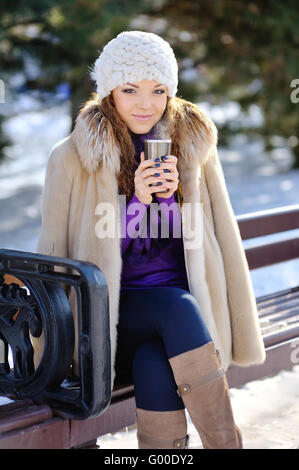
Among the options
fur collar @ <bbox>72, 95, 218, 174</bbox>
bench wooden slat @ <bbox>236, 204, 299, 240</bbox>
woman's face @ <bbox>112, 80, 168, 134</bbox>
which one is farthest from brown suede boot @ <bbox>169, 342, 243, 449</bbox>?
bench wooden slat @ <bbox>236, 204, 299, 240</bbox>

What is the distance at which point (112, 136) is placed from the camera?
2748mm

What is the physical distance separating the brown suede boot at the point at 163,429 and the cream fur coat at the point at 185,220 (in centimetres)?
23

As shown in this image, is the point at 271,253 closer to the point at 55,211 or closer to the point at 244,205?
the point at 55,211

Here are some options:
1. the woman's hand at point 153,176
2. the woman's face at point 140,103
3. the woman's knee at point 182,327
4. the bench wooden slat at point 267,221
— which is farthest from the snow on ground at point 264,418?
the woman's face at point 140,103

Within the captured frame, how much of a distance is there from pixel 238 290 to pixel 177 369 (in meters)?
0.56

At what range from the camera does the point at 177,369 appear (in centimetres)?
247

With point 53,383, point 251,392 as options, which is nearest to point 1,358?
point 53,383

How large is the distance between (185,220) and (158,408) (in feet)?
2.26

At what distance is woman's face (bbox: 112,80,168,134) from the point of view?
2785 millimetres

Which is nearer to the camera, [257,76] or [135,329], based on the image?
[135,329]

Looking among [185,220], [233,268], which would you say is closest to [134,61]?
[185,220]

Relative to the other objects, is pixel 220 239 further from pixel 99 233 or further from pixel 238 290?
pixel 99 233

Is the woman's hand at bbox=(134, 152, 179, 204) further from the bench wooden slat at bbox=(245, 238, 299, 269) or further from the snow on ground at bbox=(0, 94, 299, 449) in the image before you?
the bench wooden slat at bbox=(245, 238, 299, 269)
